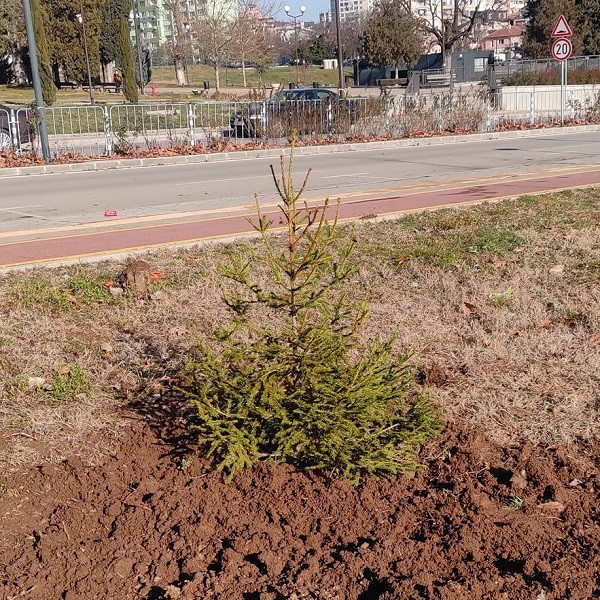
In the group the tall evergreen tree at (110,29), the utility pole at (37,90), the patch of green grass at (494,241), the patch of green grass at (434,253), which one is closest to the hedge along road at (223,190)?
the utility pole at (37,90)

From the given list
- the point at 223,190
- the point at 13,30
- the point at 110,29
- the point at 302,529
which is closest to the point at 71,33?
the point at 13,30

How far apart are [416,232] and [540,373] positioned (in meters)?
4.05

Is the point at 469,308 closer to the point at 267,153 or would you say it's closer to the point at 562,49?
the point at 267,153

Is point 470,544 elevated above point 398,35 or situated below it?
below

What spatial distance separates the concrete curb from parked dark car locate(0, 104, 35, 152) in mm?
1836

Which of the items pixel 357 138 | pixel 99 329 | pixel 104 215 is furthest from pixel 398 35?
pixel 99 329

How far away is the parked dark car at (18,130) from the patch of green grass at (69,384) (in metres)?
16.1

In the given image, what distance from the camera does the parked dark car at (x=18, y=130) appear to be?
20.0m

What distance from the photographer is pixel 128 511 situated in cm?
347

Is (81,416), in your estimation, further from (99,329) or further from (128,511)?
(99,329)

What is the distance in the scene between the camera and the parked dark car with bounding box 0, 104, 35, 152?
20031 mm

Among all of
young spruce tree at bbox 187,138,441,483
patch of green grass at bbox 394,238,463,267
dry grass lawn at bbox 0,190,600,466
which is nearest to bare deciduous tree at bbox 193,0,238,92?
patch of green grass at bbox 394,238,463,267

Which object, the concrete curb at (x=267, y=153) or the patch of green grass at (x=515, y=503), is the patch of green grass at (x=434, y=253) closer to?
the patch of green grass at (x=515, y=503)

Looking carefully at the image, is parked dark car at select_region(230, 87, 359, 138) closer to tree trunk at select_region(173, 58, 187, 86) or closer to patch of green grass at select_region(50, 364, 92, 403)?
patch of green grass at select_region(50, 364, 92, 403)
